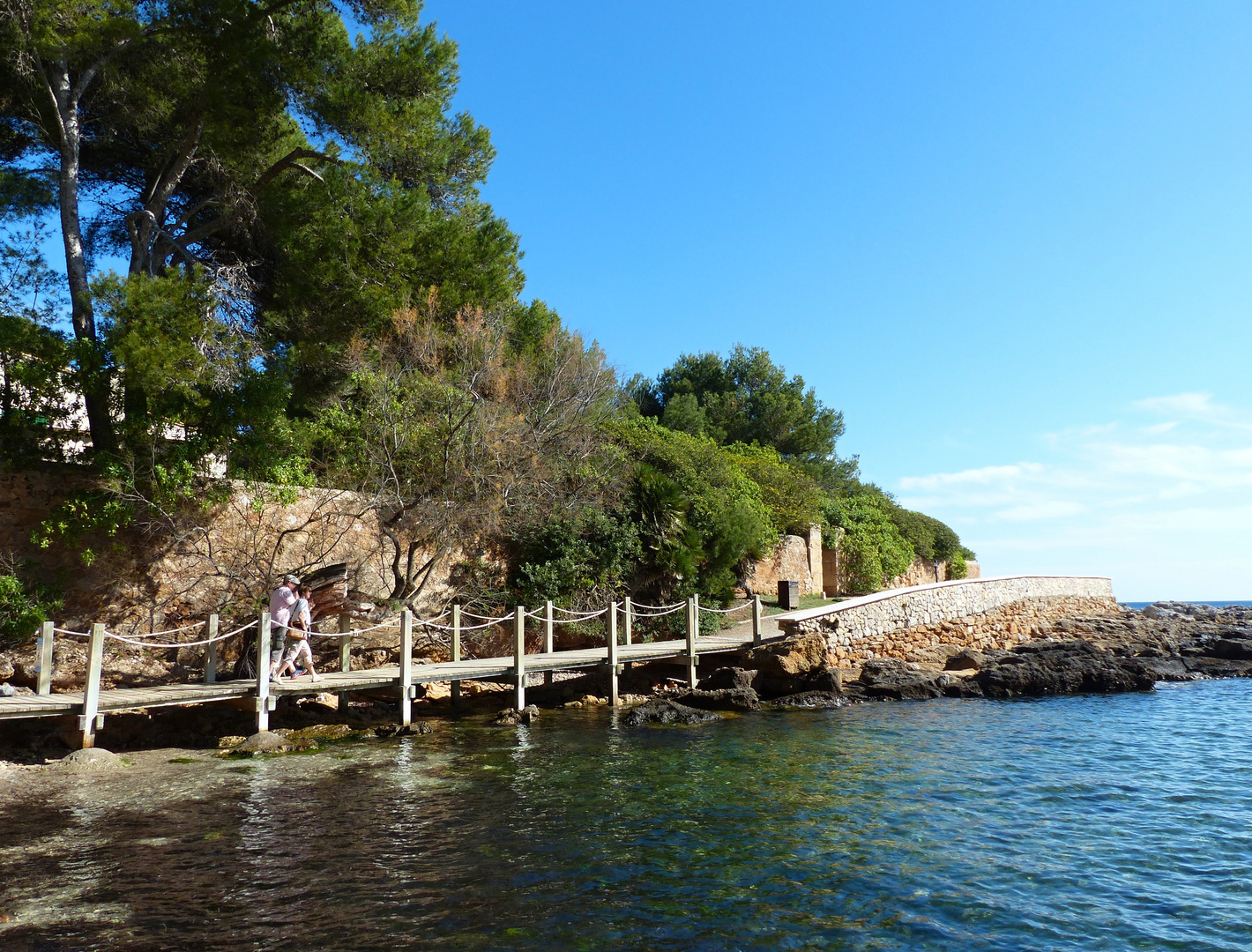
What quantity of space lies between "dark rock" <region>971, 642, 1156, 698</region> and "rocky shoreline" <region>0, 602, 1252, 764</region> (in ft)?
0.08

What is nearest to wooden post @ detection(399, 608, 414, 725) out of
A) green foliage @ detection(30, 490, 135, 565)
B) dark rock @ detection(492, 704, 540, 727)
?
dark rock @ detection(492, 704, 540, 727)

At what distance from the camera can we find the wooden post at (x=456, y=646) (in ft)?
50.5

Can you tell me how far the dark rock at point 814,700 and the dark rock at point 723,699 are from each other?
560 millimetres

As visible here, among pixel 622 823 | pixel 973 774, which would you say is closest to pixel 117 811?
pixel 622 823

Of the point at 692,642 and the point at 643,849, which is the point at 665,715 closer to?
the point at 692,642

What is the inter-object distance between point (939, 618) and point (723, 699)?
10.1m

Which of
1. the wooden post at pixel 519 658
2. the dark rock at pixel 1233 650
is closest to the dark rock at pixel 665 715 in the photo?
the wooden post at pixel 519 658

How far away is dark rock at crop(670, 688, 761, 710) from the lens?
15.4m

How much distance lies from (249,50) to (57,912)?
15.0 metres

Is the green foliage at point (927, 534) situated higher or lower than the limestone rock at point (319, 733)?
higher

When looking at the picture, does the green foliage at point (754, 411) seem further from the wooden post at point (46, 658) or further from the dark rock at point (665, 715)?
the wooden post at point (46, 658)

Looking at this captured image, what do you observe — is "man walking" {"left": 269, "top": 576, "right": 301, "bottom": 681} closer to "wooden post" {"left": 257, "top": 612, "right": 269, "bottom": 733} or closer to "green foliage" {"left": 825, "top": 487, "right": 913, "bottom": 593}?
"wooden post" {"left": 257, "top": 612, "right": 269, "bottom": 733}

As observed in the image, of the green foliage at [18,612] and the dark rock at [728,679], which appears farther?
the dark rock at [728,679]

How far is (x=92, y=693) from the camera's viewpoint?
1010 centimetres
